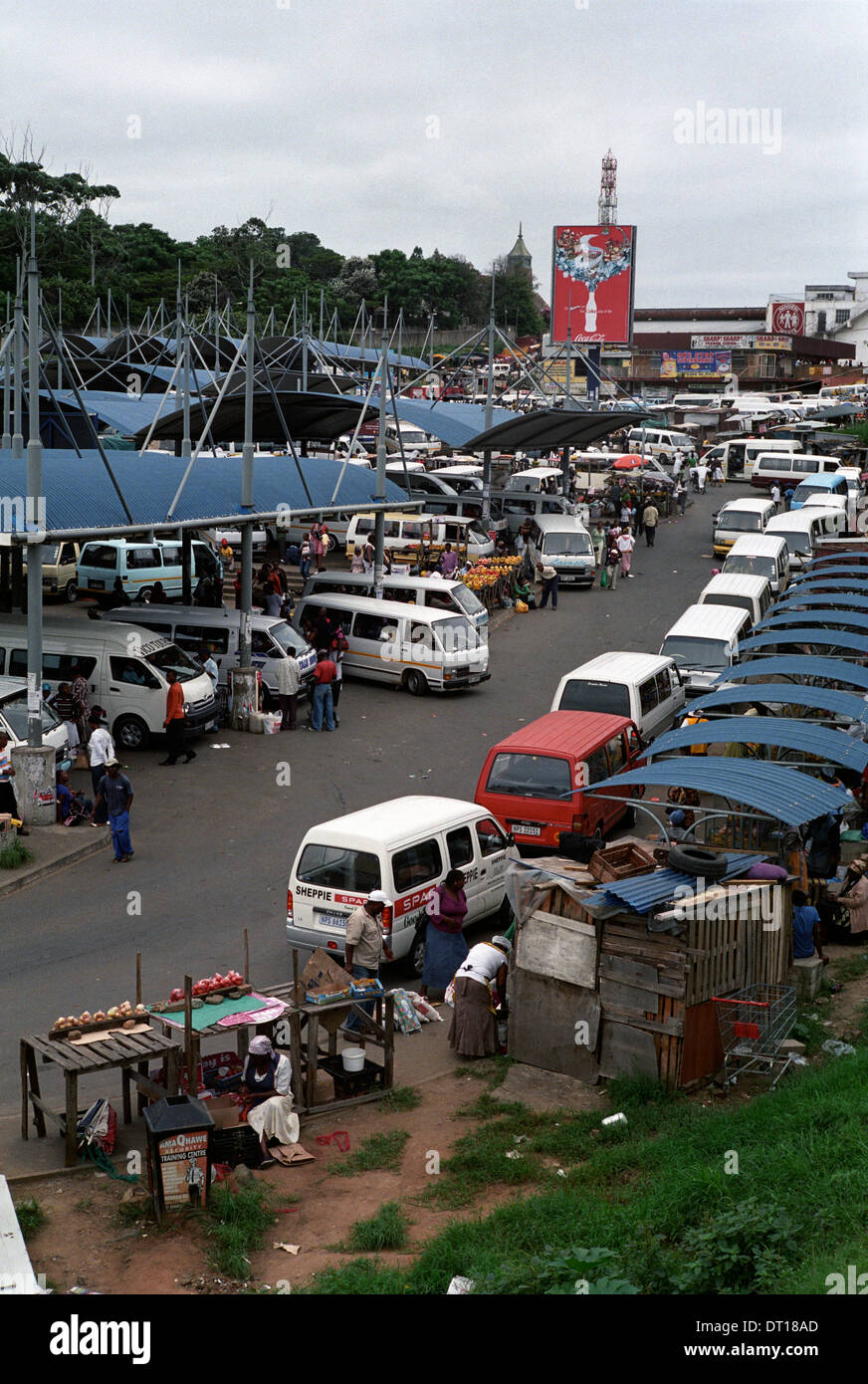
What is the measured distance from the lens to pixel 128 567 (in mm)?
32406

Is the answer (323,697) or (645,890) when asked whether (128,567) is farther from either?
(645,890)

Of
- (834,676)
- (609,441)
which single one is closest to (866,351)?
(609,441)

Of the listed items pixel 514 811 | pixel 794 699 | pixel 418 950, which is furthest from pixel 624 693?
pixel 418 950

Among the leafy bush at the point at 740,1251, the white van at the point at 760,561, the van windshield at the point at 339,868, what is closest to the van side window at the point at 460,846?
the van windshield at the point at 339,868

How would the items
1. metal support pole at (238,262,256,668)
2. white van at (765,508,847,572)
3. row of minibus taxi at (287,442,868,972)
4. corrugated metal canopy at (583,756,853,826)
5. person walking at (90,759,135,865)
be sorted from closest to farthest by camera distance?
corrugated metal canopy at (583,756,853,826), row of minibus taxi at (287,442,868,972), person walking at (90,759,135,865), metal support pole at (238,262,256,668), white van at (765,508,847,572)

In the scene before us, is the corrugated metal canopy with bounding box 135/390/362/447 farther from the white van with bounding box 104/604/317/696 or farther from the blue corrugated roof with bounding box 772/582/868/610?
the blue corrugated roof with bounding box 772/582/868/610

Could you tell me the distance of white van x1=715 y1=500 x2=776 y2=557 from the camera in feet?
134

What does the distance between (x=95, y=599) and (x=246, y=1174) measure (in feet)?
81.2

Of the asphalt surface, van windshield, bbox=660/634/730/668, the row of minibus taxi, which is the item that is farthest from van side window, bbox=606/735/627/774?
van windshield, bbox=660/634/730/668

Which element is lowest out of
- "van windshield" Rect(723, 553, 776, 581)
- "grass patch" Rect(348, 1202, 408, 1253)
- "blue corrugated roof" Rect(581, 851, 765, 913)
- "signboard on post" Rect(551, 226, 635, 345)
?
"grass patch" Rect(348, 1202, 408, 1253)

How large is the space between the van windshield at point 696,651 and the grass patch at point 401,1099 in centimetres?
1423

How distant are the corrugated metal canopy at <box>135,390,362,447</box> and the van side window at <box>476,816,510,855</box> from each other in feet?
53.2

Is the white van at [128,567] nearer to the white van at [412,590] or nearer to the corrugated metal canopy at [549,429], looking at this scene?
the white van at [412,590]
